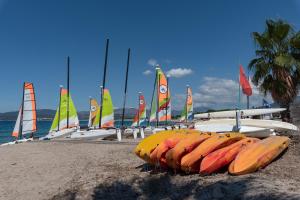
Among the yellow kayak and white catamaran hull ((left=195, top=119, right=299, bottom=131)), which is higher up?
white catamaran hull ((left=195, top=119, right=299, bottom=131))

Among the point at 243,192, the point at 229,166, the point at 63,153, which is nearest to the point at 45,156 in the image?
the point at 63,153

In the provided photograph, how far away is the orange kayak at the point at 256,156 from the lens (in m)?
8.52

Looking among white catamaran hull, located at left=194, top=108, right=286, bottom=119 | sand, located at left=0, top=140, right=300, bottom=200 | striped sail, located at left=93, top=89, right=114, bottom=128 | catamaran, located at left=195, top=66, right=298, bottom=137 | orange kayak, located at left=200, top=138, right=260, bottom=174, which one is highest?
striped sail, located at left=93, top=89, right=114, bottom=128

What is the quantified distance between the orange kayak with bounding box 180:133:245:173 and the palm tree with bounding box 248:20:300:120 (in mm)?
9778

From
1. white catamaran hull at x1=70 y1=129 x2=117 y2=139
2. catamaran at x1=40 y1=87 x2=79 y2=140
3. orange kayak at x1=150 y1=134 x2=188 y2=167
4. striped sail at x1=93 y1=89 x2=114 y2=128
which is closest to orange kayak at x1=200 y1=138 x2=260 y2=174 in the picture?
orange kayak at x1=150 y1=134 x2=188 y2=167

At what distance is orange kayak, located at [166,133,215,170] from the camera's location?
9961 millimetres

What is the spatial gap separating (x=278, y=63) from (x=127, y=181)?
11543 mm

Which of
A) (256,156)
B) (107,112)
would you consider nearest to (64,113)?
(107,112)

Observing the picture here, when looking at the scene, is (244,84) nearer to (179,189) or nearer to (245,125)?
(245,125)

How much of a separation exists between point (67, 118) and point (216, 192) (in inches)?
1326

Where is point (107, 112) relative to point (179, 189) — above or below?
above

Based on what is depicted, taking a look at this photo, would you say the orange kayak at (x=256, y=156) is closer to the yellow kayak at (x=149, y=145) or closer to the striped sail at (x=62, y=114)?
Result: the yellow kayak at (x=149, y=145)

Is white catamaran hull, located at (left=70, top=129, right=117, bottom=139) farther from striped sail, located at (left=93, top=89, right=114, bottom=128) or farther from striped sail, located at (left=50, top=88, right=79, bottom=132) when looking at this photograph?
striped sail, located at (left=50, top=88, right=79, bottom=132)

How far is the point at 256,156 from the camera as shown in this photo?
8844mm
